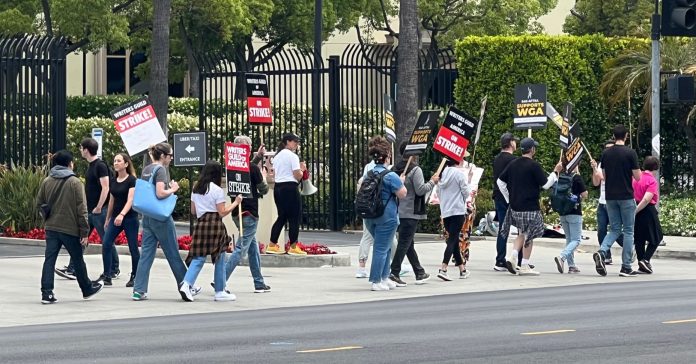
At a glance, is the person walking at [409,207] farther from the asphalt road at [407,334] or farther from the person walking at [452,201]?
the asphalt road at [407,334]

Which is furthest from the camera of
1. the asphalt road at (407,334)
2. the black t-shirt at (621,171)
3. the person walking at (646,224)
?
the person walking at (646,224)

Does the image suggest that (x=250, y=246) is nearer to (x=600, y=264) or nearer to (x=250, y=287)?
(x=250, y=287)

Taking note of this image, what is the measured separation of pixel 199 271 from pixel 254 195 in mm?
1401

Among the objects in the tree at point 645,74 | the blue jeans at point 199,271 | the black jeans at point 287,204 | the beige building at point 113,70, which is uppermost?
the beige building at point 113,70

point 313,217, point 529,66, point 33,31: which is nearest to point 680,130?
point 529,66

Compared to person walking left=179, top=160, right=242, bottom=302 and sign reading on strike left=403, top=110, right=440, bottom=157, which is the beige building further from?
person walking left=179, top=160, right=242, bottom=302

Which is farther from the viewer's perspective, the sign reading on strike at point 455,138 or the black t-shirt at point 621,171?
the black t-shirt at point 621,171

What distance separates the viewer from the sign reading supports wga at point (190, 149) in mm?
21344

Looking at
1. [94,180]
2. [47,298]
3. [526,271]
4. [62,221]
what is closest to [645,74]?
[526,271]

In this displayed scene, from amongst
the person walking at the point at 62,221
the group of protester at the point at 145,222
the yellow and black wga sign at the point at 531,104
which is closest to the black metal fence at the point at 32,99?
the yellow and black wga sign at the point at 531,104

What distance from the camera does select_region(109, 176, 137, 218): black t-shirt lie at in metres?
18.1

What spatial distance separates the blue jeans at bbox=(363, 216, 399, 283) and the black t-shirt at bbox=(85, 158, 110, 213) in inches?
117

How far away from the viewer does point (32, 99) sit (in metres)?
25.3

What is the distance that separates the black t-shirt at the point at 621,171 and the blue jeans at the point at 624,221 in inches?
4.3
